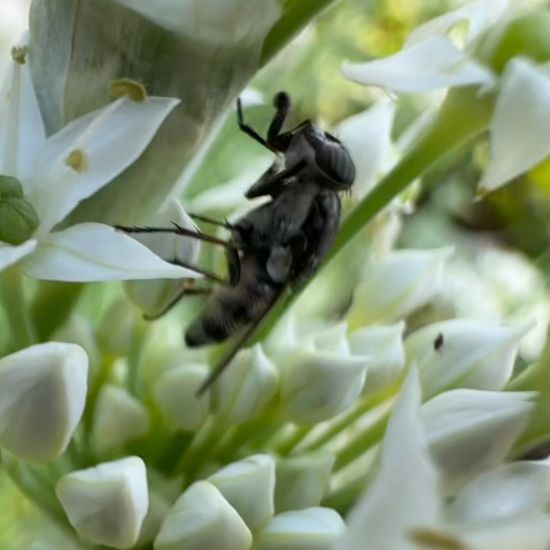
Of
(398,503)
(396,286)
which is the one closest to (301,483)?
(396,286)

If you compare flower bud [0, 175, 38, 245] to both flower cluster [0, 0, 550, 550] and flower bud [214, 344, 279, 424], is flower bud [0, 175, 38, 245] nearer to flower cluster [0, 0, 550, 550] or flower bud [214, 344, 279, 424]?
flower cluster [0, 0, 550, 550]

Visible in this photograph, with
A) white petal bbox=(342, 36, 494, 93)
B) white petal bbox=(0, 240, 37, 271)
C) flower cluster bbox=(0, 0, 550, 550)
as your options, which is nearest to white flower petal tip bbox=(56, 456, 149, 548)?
flower cluster bbox=(0, 0, 550, 550)

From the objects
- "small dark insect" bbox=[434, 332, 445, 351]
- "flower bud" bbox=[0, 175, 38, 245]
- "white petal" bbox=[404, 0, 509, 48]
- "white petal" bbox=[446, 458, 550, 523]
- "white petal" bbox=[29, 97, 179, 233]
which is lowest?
"small dark insect" bbox=[434, 332, 445, 351]

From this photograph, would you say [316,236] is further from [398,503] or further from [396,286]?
[398,503]

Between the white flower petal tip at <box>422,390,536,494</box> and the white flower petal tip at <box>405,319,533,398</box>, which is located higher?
the white flower petal tip at <box>422,390,536,494</box>

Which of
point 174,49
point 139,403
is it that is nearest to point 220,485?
point 139,403

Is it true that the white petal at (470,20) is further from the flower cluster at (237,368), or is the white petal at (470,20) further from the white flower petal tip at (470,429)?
the white flower petal tip at (470,429)
